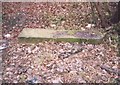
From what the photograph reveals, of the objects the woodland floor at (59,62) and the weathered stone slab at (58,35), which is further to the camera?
the weathered stone slab at (58,35)

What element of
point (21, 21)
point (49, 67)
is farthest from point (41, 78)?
point (21, 21)

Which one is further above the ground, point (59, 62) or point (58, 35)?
point (58, 35)

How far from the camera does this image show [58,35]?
3.07 metres

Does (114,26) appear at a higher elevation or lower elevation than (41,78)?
higher

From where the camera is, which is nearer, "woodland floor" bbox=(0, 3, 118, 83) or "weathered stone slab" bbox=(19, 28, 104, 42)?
"woodland floor" bbox=(0, 3, 118, 83)

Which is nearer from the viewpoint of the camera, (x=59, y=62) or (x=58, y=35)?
(x=59, y=62)

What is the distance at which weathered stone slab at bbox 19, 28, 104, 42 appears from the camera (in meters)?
3.01

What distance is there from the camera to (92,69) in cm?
267

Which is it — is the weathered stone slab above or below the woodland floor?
above

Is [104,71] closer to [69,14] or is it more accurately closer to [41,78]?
[41,78]

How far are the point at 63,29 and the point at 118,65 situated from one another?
0.84 m

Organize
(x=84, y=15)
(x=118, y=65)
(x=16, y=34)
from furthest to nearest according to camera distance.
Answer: (x=84, y=15) < (x=16, y=34) < (x=118, y=65)

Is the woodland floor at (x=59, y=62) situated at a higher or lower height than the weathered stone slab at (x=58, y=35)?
lower

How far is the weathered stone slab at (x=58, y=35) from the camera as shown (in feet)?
9.86
